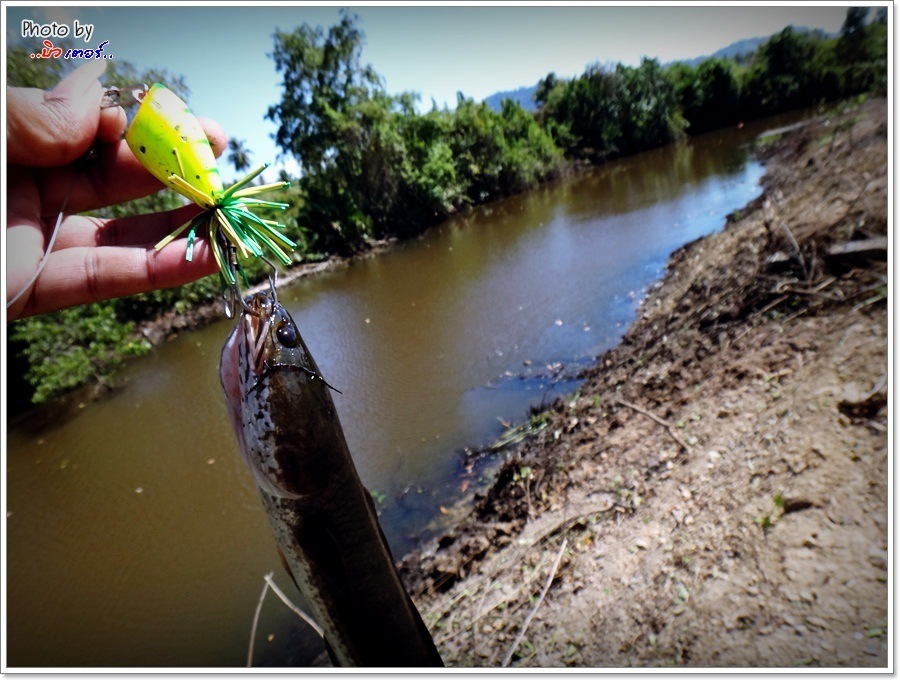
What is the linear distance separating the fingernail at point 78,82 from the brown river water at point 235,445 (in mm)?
3991

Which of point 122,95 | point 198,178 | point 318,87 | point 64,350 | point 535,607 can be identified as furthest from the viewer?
point 318,87

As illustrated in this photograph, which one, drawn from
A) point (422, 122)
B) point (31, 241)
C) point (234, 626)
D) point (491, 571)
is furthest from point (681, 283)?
point (422, 122)

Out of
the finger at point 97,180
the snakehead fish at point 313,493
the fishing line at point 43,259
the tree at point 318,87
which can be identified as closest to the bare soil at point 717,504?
the snakehead fish at point 313,493

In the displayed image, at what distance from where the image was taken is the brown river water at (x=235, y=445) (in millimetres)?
4434

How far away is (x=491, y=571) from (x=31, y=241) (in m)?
3.39

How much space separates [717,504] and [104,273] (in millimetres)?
3615

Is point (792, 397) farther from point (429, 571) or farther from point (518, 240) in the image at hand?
point (518, 240)

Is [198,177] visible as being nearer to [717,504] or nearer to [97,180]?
[97,180]

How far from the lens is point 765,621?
2.35 metres

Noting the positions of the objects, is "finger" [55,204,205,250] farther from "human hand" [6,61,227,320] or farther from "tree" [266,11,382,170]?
"tree" [266,11,382,170]

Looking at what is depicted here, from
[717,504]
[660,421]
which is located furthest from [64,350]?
[717,504]

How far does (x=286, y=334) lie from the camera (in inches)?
58.6

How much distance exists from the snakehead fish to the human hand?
360 millimetres

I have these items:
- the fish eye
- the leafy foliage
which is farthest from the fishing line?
the leafy foliage
